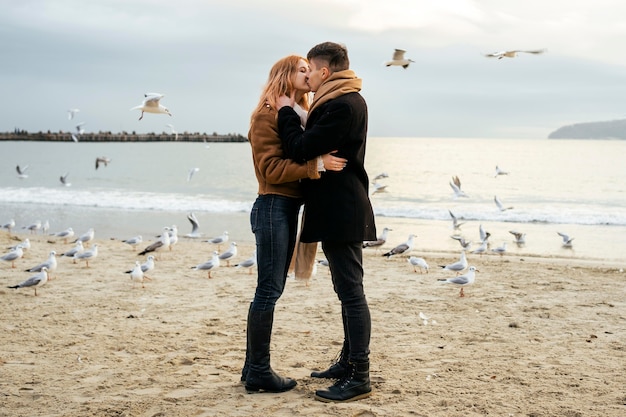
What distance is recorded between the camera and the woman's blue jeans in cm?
369

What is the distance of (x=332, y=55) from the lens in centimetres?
358

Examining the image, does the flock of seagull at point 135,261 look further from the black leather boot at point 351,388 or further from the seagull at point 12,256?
the black leather boot at point 351,388

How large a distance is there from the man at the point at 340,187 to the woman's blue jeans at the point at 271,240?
0.15 m

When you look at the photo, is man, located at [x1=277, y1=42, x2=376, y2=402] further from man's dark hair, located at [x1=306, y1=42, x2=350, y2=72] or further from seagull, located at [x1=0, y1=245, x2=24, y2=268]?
seagull, located at [x1=0, y1=245, x2=24, y2=268]

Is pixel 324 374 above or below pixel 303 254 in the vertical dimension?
below

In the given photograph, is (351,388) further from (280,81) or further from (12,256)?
(12,256)

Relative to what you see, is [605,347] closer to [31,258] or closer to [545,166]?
[31,258]

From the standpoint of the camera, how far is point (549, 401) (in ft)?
12.2

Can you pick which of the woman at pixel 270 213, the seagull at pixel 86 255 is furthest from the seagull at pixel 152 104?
the seagull at pixel 86 255

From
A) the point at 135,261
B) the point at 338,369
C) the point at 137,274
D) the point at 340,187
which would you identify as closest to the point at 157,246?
the point at 135,261

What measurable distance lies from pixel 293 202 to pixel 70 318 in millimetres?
3188

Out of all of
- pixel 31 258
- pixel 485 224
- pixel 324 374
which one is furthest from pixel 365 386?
pixel 485 224

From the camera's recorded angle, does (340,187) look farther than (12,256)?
No

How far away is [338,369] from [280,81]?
5.81 ft
